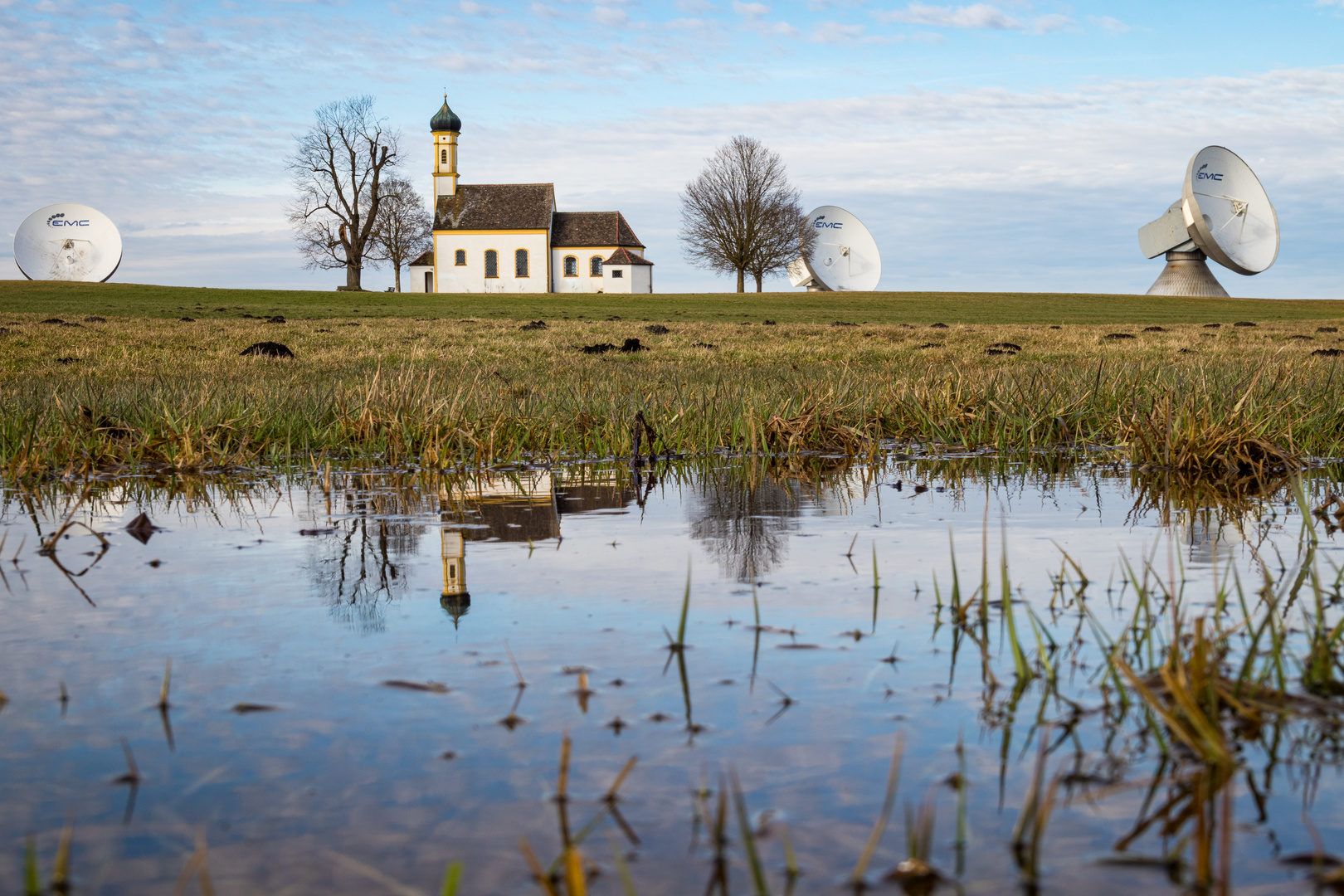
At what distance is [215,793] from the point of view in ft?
5.57

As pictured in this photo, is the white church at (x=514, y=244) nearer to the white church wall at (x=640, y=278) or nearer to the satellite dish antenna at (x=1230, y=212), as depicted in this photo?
the white church wall at (x=640, y=278)

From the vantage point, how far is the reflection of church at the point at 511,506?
3484 millimetres

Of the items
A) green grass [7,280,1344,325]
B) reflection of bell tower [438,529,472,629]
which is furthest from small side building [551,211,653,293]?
reflection of bell tower [438,529,472,629]

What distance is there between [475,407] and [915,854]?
630cm

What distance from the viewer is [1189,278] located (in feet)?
196

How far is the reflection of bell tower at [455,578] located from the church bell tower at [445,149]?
73359 mm

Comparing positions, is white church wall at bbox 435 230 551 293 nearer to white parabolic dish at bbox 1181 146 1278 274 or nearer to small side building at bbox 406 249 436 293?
small side building at bbox 406 249 436 293

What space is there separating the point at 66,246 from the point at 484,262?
991 inches

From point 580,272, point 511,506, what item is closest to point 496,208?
point 580,272

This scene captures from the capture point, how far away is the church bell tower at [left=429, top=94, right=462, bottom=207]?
243 feet

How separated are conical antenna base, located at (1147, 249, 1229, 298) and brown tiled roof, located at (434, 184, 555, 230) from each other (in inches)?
1524

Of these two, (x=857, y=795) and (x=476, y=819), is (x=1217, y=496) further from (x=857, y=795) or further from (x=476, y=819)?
(x=476, y=819)

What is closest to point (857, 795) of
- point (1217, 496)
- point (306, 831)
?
point (306, 831)

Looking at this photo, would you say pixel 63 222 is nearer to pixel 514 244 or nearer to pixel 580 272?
pixel 514 244
